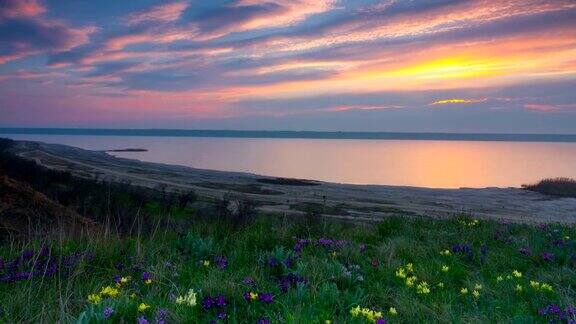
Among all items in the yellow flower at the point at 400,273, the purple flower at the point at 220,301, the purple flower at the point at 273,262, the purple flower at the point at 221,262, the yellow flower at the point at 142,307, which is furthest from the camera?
the purple flower at the point at 273,262

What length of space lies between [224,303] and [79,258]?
256 centimetres

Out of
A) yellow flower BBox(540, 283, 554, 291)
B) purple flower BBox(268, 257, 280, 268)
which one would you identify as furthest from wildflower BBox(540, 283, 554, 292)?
purple flower BBox(268, 257, 280, 268)

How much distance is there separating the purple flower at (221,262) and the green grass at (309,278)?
8 cm

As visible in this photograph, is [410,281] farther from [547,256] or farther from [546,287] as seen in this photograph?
[547,256]

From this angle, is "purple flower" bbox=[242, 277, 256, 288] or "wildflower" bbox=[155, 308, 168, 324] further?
"purple flower" bbox=[242, 277, 256, 288]

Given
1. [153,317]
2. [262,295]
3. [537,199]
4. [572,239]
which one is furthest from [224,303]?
[537,199]

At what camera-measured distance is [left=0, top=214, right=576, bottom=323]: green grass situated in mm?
4750

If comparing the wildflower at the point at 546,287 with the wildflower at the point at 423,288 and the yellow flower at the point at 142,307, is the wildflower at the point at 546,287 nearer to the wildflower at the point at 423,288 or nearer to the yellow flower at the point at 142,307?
the wildflower at the point at 423,288

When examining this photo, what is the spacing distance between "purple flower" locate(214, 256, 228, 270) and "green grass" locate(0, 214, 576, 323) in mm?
79

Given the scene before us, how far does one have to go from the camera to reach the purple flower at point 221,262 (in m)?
6.51

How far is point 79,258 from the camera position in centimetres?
632

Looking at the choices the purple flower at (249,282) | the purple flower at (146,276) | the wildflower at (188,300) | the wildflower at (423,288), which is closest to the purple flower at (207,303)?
the wildflower at (188,300)

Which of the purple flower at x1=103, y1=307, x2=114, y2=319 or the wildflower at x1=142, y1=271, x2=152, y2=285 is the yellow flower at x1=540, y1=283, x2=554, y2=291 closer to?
the wildflower at x1=142, y1=271, x2=152, y2=285

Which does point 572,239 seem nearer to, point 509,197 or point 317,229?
point 317,229
